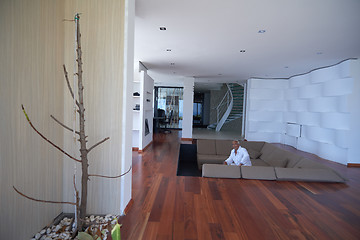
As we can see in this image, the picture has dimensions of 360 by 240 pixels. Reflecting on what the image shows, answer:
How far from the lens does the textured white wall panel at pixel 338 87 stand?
5702 millimetres

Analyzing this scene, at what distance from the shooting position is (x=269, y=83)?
29.7 ft

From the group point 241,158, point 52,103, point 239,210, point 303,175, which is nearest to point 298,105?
point 241,158

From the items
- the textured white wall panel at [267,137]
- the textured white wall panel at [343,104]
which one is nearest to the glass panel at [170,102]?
the textured white wall panel at [267,137]

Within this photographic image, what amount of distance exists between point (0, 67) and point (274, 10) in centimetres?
345

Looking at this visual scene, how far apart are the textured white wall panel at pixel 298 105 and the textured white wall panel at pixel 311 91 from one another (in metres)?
0.23

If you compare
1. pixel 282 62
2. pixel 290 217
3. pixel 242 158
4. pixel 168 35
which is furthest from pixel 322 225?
pixel 282 62

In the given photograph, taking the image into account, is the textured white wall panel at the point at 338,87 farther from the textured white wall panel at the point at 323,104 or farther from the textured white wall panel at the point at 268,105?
the textured white wall panel at the point at 268,105

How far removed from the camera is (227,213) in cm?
241

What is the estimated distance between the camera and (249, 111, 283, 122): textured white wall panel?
9.05 meters

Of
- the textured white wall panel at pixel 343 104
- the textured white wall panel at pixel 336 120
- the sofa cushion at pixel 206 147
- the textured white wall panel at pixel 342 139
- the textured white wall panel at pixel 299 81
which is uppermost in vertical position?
the textured white wall panel at pixel 299 81

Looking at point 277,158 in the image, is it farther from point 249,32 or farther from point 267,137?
point 267,137

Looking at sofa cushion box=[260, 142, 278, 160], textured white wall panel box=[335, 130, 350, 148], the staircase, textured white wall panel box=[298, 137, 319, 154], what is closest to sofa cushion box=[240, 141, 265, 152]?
sofa cushion box=[260, 142, 278, 160]

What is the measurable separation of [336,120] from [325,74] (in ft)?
5.09

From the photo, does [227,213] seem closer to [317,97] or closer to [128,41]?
[128,41]
